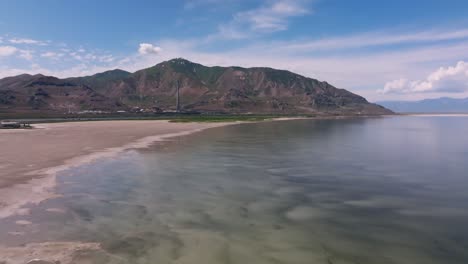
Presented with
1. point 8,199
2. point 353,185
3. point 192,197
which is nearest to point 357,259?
point 192,197

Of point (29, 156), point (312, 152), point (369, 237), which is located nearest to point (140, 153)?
point (29, 156)

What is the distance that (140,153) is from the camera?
1607 inches

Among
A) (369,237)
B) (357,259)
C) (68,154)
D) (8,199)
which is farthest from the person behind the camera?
(68,154)

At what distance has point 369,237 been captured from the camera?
14.7 meters

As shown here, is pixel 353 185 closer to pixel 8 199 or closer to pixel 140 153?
pixel 8 199

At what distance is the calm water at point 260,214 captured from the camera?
1315cm

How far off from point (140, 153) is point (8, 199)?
70.3 feet

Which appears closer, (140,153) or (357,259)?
(357,259)

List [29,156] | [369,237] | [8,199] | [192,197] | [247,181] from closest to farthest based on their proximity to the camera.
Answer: [369,237] < [8,199] < [192,197] < [247,181] < [29,156]

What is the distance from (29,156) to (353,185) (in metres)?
33.2

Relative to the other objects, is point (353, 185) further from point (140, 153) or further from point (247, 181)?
point (140, 153)

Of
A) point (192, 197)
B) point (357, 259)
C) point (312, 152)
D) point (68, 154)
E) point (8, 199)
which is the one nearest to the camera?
point (357, 259)

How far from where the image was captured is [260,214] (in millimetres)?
17922

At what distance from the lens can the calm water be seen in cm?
1315
